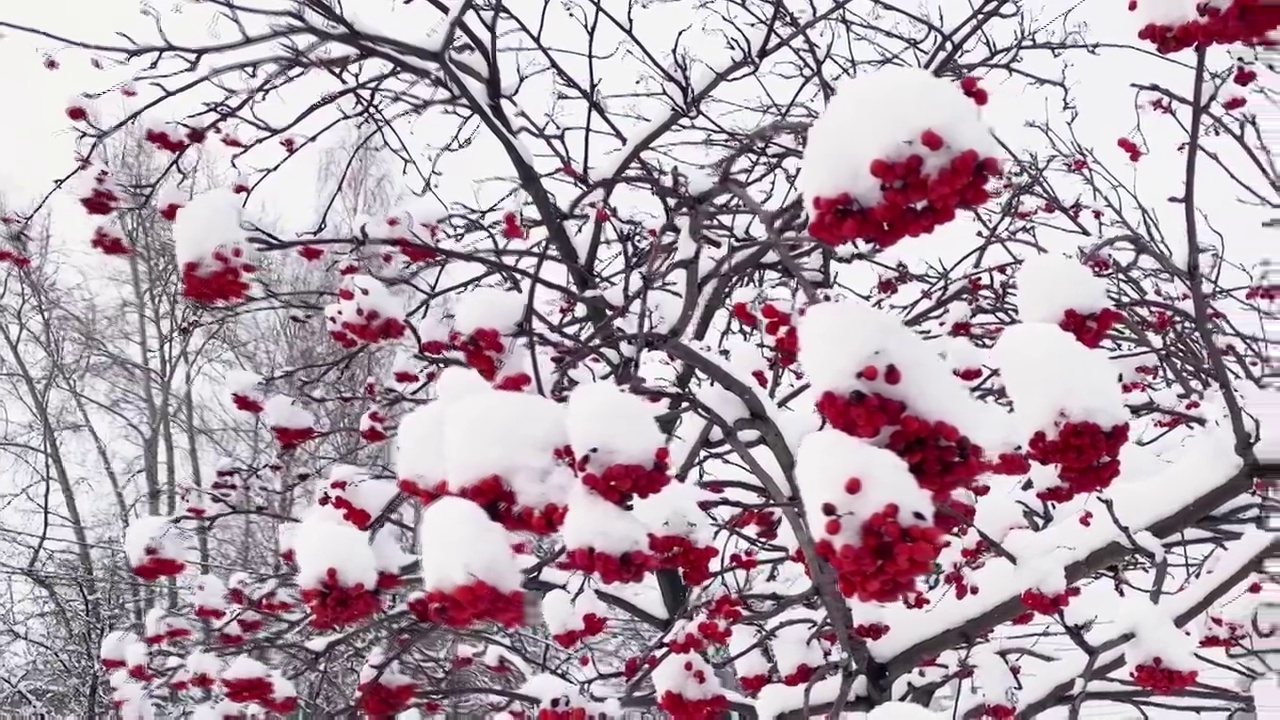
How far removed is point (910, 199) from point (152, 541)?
4.61 meters

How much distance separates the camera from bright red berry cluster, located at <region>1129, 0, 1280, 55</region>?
1782 millimetres

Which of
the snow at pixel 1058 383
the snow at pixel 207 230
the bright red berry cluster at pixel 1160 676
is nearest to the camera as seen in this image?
the snow at pixel 1058 383

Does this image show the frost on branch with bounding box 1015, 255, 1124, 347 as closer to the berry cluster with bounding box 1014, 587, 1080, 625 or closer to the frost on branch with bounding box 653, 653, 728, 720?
the berry cluster with bounding box 1014, 587, 1080, 625

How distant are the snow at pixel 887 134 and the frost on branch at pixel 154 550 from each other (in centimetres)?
430

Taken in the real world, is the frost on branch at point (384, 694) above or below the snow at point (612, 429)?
above

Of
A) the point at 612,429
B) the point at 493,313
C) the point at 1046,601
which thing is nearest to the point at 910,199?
the point at 612,429

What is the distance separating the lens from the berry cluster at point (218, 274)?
2928 mm

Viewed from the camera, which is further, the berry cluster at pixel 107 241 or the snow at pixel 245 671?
the berry cluster at pixel 107 241

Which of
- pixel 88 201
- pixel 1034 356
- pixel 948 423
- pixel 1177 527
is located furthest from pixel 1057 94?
pixel 88 201

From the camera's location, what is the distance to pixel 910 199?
134 cm

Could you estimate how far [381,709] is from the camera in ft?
9.70

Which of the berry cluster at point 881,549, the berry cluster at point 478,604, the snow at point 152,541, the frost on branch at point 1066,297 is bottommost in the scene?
the berry cluster at point 881,549

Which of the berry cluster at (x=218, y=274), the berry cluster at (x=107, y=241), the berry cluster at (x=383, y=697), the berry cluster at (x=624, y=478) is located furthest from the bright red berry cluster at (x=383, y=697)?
the berry cluster at (x=107, y=241)

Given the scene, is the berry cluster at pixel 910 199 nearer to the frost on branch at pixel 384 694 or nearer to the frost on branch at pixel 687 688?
the frost on branch at pixel 687 688
